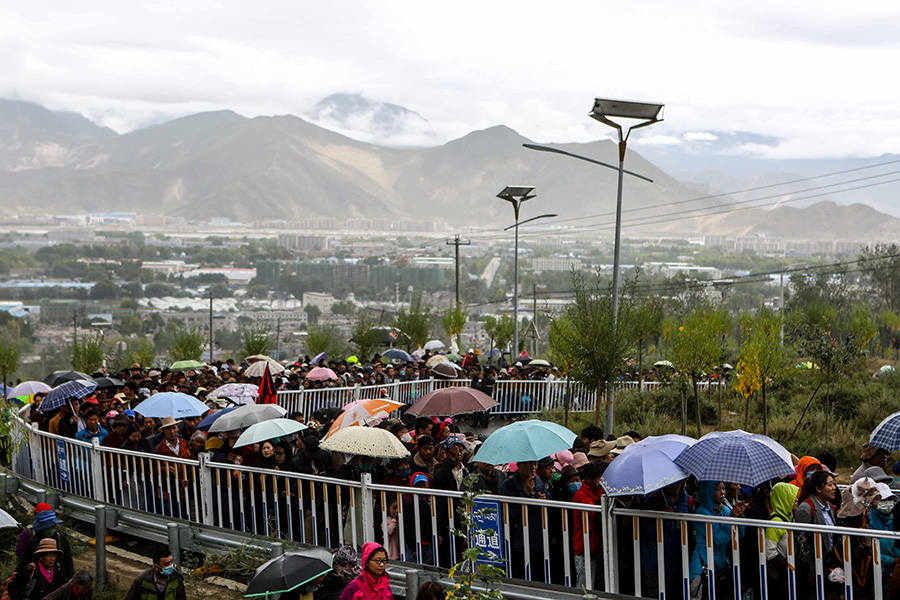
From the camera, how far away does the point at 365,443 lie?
8352 millimetres

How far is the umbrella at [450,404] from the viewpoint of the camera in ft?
42.3

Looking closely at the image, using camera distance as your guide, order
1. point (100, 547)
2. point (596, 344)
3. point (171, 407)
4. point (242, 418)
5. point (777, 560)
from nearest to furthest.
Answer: point (777, 560), point (100, 547), point (242, 418), point (171, 407), point (596, 344)

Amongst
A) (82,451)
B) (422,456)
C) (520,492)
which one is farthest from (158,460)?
(520,492)

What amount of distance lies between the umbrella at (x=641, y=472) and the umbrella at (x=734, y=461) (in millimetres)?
158

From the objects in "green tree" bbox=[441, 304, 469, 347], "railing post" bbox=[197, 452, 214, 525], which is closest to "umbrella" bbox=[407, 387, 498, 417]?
"railing post" bbox=[197, 452, 214, 525]

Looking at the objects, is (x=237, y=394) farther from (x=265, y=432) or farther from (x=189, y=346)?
(x=189, y=346)

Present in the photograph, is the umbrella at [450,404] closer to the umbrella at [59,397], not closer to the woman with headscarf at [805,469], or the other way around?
the umbrella at [59,397]

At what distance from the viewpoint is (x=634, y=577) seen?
663 centimetres

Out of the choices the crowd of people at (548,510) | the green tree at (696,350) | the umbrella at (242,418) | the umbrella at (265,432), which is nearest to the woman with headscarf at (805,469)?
the crowd of people at (548,510)

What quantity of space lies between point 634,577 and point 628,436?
10.9 ft

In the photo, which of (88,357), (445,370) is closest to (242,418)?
(445,370)

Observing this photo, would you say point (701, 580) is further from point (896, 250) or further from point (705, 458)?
point (896, 250)

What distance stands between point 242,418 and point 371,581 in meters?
4.47

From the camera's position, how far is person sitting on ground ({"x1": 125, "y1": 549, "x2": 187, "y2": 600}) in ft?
23.2
